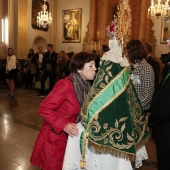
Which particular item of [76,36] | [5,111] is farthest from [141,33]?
[5,111]

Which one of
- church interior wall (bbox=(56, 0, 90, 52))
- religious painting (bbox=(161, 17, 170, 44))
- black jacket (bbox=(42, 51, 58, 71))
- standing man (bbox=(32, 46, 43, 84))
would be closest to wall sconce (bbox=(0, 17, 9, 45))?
standing man (bbox=(32, 46, 43, 84))

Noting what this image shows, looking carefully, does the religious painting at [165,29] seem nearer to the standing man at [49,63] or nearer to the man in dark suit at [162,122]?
the standing man at [49,63]

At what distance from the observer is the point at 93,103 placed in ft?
4.47

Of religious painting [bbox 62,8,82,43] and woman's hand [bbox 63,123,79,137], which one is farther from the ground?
religious painting [bbox 62,8,82,43]

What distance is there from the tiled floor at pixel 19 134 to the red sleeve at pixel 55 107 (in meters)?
1.39

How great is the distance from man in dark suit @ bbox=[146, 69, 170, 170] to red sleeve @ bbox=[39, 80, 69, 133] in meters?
0.71

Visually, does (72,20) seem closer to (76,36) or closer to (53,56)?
(76,36)

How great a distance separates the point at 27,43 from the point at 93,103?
36.6 ft

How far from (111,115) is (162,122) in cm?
63

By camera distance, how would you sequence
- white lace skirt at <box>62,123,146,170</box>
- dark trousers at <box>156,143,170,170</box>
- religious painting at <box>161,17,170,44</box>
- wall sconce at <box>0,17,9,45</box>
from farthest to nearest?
wall sconce at <box>0,17,9,45</box> → religious painting at <box>161,17,170,44</box> → dark trousers at <box>156,143,170,170</box> → white lace skirt at <box>62,123,146,170</box>

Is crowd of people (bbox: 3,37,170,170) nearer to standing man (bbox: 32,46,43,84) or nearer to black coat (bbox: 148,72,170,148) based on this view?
black coat (bbox: 148,72,170,148)

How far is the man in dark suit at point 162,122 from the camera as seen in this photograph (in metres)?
1.69

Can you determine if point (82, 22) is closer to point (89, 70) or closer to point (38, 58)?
point (38, 58)

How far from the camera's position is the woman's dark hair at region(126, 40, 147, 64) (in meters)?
2.43
